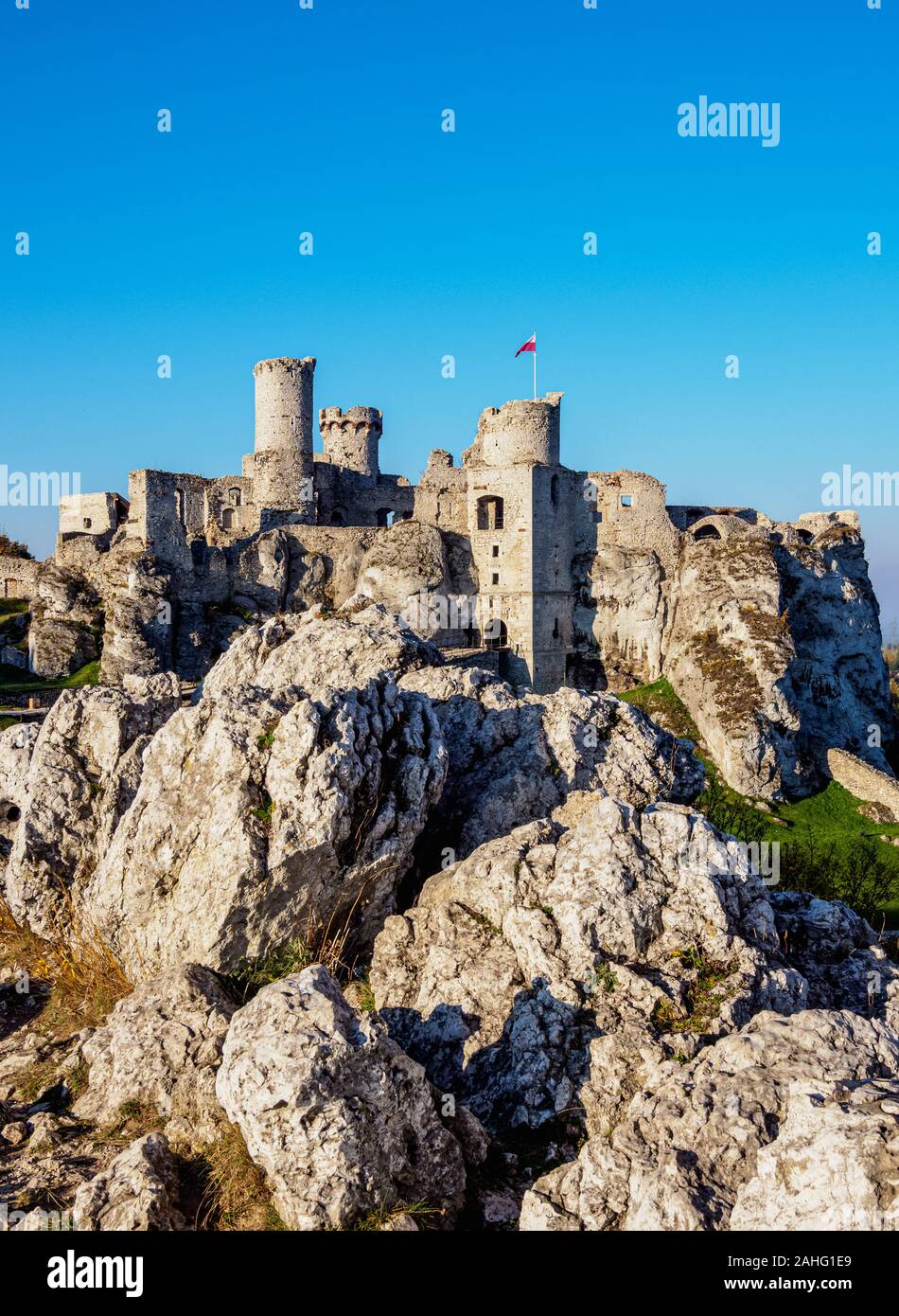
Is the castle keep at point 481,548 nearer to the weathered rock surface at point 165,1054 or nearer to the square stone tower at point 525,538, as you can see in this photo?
the square stone tower at point 525,538

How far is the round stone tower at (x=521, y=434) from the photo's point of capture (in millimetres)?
42906

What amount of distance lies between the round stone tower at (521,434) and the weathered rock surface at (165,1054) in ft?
119

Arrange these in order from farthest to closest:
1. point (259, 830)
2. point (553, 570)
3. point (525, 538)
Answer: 1. point (553, 570)
2. point (525, 538)
3. point (259, 830)

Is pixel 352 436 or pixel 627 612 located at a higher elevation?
pixel 352 436

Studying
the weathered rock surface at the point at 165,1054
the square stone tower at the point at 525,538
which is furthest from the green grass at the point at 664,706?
the weathered rock surface at the point at 165,1054

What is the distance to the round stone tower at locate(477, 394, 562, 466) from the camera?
42906 millimetres

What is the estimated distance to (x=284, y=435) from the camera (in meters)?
47.1

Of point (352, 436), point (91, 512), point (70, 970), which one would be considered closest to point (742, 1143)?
point (70, 970)

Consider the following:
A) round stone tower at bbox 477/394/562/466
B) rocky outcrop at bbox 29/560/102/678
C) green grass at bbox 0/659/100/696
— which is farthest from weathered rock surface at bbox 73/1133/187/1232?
round stone tower at bbox 477/394/562/466

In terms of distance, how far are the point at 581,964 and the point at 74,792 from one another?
6.56 meters

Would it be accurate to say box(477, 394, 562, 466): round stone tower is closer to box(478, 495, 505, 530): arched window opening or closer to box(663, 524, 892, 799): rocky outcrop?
box(478, 495, 505, 530): arched window opening

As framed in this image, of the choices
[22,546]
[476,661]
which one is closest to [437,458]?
[476,661]

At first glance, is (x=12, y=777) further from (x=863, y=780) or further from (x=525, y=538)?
(x=525, y=538)
